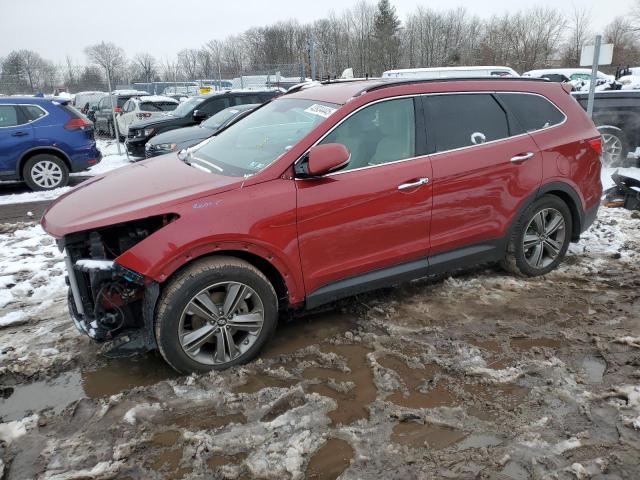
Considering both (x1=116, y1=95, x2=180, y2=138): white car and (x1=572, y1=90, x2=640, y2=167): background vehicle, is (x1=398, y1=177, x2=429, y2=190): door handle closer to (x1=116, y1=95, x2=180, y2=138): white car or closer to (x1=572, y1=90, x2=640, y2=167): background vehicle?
(x1=572, y1=90, x2=640, y2=167): background vehicle

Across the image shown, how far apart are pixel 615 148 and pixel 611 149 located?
7 cm

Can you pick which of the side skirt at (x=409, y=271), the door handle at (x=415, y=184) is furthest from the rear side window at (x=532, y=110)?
the door handle at (x=415, y=184)

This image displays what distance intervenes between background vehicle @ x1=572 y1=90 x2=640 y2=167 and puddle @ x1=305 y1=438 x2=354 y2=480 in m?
8.71

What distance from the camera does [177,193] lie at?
3227mm

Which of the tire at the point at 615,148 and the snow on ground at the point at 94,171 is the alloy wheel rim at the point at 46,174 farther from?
the tire at the point at 615,148

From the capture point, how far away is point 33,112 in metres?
9.27

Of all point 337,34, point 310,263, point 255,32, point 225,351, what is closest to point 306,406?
point 225,351

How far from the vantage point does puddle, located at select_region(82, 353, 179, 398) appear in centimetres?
325

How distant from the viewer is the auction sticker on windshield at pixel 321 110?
143 inches

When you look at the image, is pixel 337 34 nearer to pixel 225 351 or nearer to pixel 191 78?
pixel 191 78

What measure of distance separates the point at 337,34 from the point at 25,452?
6682 centimetres

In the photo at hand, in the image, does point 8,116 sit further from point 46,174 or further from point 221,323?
point 221,323

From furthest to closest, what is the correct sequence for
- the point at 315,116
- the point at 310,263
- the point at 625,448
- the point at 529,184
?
the point at 529,184, the point at 315,116, the point at 310,263, the point at 625,448

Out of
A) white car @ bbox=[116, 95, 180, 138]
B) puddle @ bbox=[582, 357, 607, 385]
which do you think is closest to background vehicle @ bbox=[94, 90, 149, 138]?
white car @ bbox=[116, 95, 180, 138]
